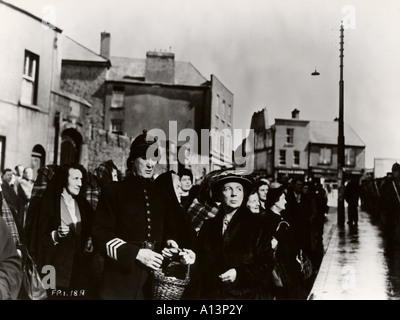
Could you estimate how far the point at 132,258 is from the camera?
3266 mm

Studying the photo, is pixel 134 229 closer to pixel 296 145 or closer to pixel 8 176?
pixel 8 176

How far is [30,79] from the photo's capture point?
10352 millimetres

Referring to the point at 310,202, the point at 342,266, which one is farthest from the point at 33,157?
the point at 342,266

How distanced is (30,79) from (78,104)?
173 centimetres

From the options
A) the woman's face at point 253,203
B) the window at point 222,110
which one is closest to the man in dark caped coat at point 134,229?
the woman's face at point 253,203

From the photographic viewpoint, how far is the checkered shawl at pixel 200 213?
4543 mm

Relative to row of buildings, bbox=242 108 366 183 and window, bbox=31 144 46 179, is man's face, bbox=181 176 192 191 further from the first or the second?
window, bbox=31 144 46 179

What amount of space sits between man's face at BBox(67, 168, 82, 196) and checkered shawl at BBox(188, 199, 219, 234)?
1050 millimetres

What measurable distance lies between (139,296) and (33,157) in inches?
301

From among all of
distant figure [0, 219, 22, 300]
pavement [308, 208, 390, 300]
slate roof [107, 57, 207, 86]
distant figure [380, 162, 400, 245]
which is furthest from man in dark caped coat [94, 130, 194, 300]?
slate roof [107, 57, 207, 86]

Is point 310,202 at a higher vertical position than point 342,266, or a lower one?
higher

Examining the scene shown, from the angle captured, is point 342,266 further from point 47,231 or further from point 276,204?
point 47,231

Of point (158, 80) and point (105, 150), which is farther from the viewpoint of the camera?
point (158, 80)

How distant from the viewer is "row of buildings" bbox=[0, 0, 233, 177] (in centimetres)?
840
